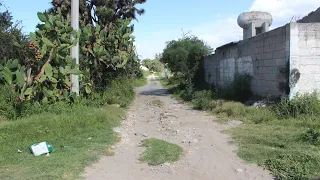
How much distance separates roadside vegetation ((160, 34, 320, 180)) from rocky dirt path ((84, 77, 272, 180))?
1.03 feet

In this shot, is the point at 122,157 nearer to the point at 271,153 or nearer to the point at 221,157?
the point at 221,157

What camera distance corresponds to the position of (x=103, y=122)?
28.9 feet

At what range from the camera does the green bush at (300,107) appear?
28.5 ft

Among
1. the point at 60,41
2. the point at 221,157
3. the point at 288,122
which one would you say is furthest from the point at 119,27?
the point at 221,157

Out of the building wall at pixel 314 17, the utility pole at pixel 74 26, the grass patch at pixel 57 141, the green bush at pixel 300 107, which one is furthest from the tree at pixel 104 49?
the building wall at pixel 314 17

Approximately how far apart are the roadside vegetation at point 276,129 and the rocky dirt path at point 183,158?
315mm

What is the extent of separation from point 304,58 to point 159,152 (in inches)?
224

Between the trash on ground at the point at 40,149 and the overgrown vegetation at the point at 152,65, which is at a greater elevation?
the overgrown vegetation at the point at 152,65

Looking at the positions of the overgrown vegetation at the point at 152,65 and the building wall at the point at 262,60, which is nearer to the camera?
the building wall at the point at 262,60

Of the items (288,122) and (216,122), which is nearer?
(288,122)

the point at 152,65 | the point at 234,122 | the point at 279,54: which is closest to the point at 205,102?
the point at 234,122

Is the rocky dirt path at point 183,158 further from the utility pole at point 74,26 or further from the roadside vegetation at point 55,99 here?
the utility pole at point 74,26

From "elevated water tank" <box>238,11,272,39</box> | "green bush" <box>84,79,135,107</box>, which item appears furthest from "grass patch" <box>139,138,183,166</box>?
"elevated water tank" <box>238,11,272,39</box>

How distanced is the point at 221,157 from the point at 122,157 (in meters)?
1.81
